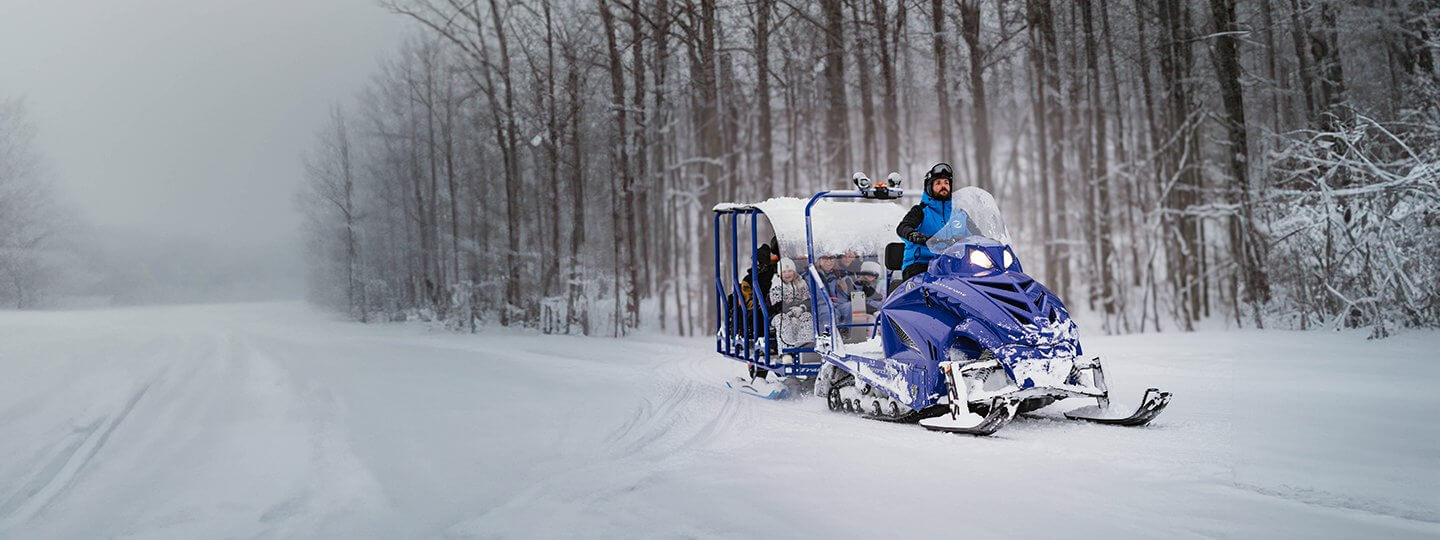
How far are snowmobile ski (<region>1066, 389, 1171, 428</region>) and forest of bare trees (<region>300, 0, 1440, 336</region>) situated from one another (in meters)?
5.27

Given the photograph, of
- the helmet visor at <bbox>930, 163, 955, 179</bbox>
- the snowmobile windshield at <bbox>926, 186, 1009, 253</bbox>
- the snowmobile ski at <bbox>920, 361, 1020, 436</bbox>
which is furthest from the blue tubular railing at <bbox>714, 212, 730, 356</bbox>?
the snowmobile ski at <bbox>920, 361, 1020, 436</bbox>

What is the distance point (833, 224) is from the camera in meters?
7.99

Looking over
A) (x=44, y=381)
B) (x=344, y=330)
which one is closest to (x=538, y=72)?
(x=344, y=330)

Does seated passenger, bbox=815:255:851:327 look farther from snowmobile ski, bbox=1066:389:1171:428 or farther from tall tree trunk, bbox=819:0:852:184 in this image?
tall tree trunk, bbox=819:0:852:184

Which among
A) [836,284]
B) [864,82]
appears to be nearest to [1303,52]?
[864,82]

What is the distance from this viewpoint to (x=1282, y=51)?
1369cm

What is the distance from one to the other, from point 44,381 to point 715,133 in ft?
38.3

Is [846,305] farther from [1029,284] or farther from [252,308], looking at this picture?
[252,308]

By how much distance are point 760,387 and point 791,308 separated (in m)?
0.77

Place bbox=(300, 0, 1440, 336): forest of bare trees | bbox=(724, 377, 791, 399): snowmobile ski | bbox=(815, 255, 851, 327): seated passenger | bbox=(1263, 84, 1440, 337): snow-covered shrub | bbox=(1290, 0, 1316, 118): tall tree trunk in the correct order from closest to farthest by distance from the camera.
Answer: bbox=(724, 377, 791, 399): snowmobile ski → bbox=(815, 255, 851, 327): seated passenger → bbox=(1263, 84, 1440, 337): snow-covered shrub → bbox=(300, 0, 1440, 336): forest of bare trees → bbox=(1290, 0, 1316, 118): tall tree trunk

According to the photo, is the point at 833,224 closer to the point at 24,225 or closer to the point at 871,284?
the point at 871,284

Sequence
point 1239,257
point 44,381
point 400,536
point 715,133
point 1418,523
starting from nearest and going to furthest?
point 1418,523, point 400,536, point 44,381, point 1239,257, point 715,133

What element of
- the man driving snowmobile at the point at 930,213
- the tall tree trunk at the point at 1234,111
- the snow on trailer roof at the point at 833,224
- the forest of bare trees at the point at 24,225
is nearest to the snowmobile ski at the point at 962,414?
the man driving snowmobile at the point at 930,213

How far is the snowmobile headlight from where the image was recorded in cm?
493
